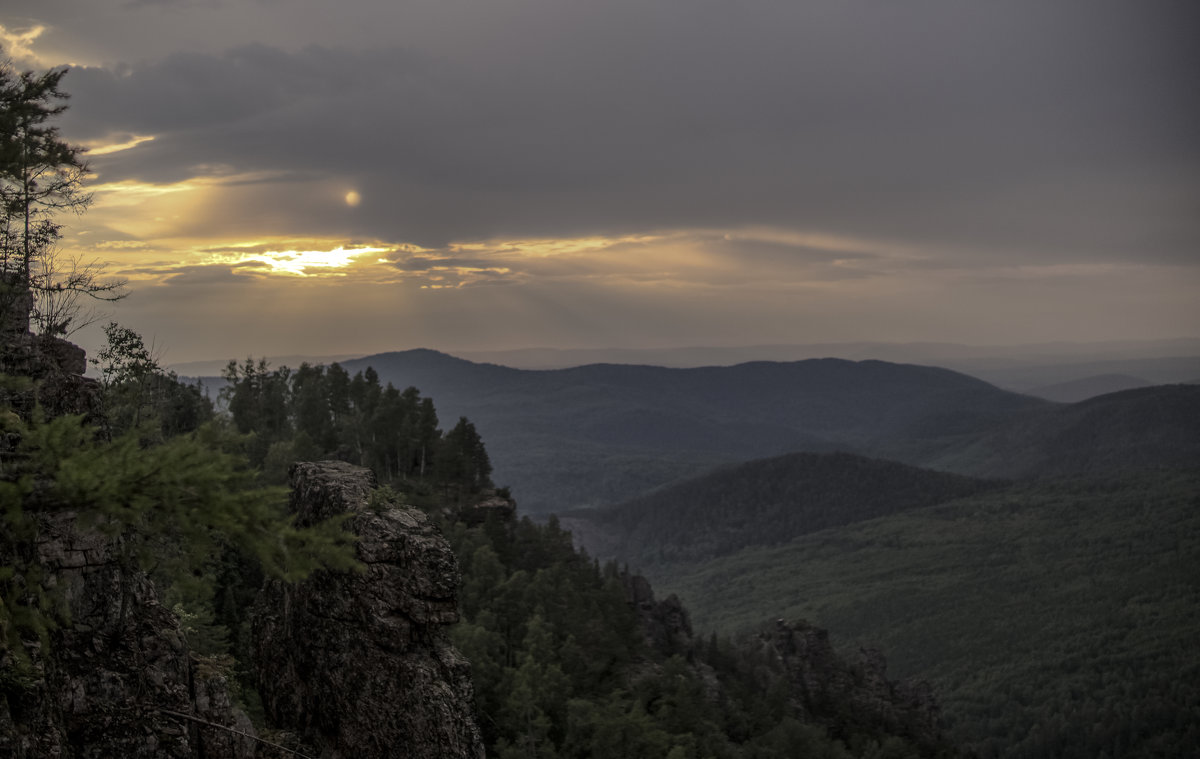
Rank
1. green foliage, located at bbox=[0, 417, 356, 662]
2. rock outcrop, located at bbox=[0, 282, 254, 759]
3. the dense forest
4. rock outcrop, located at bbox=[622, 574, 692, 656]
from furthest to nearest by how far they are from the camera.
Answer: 1. rock outcrop, located at bbox=[622, 574, 692, 656]
2. rock outcrop, located at bbox=[0, 282, 254, 759]
3. the dense forest
4. green foliage, located at bbox=[0, 417, 356, 662]

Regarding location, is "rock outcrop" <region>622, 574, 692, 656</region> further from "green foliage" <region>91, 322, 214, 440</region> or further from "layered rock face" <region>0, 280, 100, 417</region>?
"layered rock face" <region>0, 280, 100, 417</region>

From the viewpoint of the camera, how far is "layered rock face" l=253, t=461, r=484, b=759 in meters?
21.3

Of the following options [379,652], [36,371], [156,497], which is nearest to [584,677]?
[379,652]

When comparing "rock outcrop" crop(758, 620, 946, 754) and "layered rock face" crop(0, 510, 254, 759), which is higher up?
"layered rock face" crop(0, 510, 254, 759)

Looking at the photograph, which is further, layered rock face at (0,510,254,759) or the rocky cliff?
the rocky cliff

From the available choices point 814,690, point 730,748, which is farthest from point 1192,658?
point 730,748

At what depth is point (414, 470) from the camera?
3915 inches

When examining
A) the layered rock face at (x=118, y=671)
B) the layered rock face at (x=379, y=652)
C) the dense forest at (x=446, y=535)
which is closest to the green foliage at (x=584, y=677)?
the dense forest at (x=446, y=535)

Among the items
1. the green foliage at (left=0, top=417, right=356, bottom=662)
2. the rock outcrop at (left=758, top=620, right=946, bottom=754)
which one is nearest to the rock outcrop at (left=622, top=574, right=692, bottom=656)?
the rock outcrop at (left=758, top=620, right=946, bottom=754)

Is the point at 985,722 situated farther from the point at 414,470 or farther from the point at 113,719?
the point at 113,719

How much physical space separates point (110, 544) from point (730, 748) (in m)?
70.1

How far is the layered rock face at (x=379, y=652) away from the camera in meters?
21.3

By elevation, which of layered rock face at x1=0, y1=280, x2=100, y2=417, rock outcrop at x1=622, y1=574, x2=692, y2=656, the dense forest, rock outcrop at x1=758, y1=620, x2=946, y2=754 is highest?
layered rock face at x1=0, y1=280, x2=100, y2=417

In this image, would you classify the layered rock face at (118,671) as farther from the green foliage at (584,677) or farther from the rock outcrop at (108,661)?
the green foliage at (584,677)
